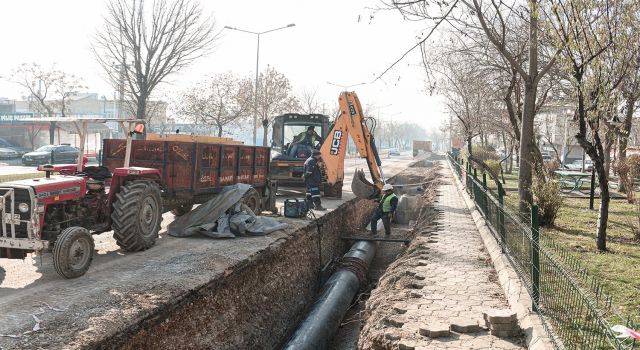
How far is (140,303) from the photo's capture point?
247 inches

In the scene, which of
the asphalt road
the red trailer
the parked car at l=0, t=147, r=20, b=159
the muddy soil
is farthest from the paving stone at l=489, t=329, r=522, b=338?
the parked car at l=0, t=147, r=20, b=159

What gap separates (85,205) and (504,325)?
19.9 feet

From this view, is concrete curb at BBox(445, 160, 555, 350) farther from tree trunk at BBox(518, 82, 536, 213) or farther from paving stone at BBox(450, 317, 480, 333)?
tree trunk at BBox(518, 82, 536, 213)

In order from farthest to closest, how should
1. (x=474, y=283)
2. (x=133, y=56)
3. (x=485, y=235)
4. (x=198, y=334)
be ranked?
(x=133, y=56), (x=485, y=235), (x=474, y=283), (x=198, y=334)

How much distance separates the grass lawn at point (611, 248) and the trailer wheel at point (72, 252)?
20.2 ft

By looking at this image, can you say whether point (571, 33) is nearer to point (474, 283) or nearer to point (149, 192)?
point (474, 283)

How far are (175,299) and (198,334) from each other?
2.16 feet

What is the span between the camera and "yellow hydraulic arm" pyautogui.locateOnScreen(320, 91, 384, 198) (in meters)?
15.5

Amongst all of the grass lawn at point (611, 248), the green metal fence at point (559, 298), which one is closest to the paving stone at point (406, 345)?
the green metal fence at point (559, 298)

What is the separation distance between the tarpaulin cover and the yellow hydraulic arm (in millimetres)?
5234

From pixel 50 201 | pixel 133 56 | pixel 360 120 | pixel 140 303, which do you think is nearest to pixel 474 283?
pixel 140 303

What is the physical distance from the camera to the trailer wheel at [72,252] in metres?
6.65

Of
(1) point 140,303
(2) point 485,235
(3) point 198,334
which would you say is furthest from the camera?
(2) point 485,235

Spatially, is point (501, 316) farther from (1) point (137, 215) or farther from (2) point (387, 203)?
(2) point (387, 203)
